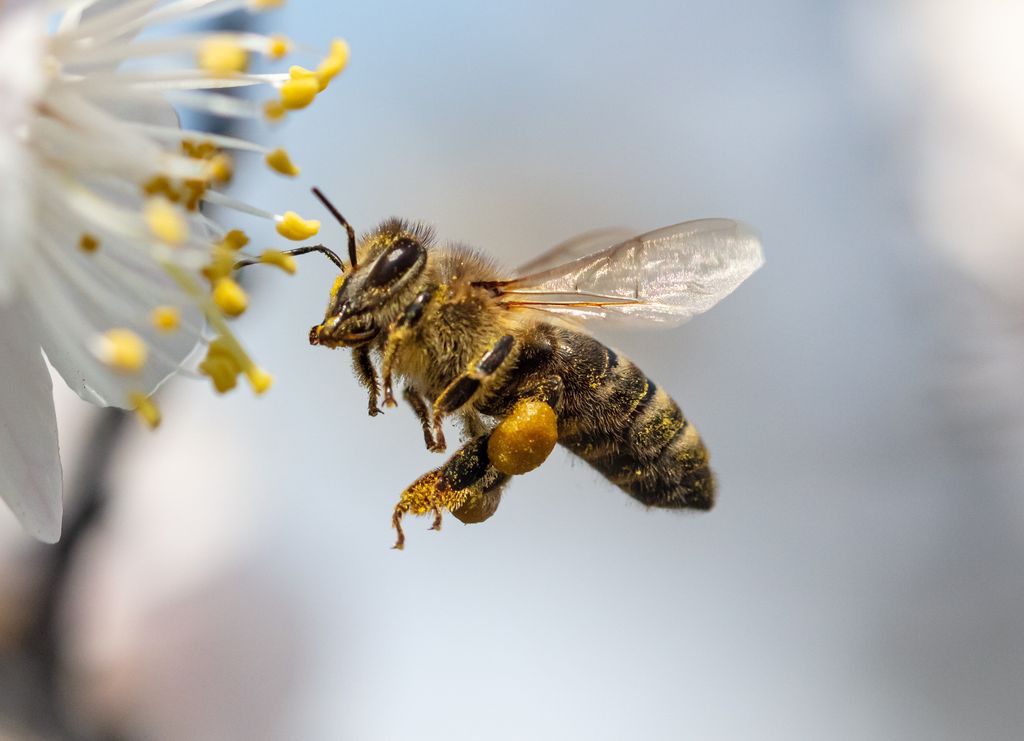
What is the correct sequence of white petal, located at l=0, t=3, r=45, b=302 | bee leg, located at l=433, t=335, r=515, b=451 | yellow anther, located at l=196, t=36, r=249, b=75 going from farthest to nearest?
bee leg, located at l=433, t=335, r=515, b=451, yellow anther, located at l=196, t=36, r=249, b=75, white petal, located at l=0, t=3, r=45, b=302

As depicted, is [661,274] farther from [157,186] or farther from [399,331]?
[157,186]

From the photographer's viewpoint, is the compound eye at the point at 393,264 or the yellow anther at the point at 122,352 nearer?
the yellow anther at the point at 122,352

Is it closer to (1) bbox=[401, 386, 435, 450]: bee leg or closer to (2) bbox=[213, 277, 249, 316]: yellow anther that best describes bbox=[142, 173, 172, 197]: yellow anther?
(2) bbox=[213, 277, 249, 316]: yellow anther

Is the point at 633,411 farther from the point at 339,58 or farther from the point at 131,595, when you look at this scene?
the point at 131,595

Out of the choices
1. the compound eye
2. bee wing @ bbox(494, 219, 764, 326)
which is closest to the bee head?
the compound eye

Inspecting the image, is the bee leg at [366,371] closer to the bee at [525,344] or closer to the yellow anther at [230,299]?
the bee at [525,344]

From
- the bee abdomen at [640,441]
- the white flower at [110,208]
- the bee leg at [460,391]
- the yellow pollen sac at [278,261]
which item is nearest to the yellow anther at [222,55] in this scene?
the white flower at [110,208]
